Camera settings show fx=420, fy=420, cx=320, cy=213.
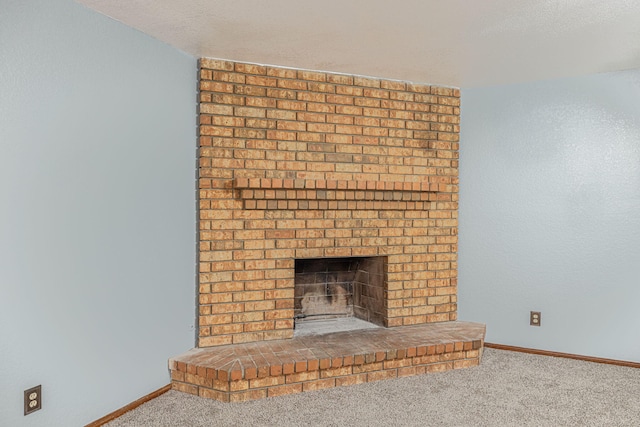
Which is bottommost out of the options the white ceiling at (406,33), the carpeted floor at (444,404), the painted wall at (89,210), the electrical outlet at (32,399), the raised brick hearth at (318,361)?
the carpeted floor at (444,404)

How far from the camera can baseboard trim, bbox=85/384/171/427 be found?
2.14 m

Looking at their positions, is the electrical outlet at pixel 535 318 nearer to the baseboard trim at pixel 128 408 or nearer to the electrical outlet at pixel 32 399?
the baseboard trim at pixel 128 408

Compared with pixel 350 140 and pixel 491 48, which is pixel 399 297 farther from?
pixel 491 48

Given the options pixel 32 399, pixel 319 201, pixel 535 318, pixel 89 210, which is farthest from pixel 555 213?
pixel 32 399

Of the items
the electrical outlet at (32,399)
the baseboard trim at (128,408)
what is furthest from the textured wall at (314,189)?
Result: the electrical outlet at (32,399)

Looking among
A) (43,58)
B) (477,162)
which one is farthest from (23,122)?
(477,162)

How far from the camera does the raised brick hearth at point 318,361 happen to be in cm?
244

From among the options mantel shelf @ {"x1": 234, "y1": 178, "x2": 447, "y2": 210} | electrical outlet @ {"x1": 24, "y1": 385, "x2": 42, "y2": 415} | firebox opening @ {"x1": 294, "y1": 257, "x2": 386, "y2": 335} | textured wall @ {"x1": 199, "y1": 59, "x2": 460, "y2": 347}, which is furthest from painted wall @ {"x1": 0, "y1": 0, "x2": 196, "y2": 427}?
firebox opening @ {"x1": 294, "y1": 257, "x2": 386, "y2": 335}

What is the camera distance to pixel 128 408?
230 centimetres

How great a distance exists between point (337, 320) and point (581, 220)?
2.05 m

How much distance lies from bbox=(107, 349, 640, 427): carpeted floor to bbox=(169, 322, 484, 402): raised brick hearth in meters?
0.06

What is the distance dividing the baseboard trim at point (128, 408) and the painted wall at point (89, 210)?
Answer: 1.2 inches

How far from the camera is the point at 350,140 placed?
3.15 m

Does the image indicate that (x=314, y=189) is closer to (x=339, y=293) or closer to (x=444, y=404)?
(x=339, y=293)
